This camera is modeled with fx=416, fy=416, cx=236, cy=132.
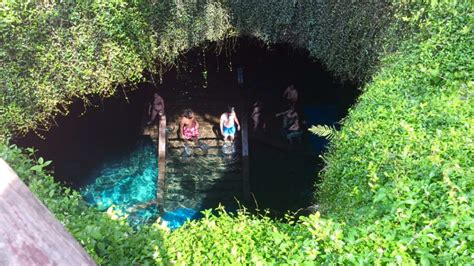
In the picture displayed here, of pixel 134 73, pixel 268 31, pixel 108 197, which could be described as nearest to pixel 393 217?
pixel 108 197

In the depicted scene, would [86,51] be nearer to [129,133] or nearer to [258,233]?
[129,133]

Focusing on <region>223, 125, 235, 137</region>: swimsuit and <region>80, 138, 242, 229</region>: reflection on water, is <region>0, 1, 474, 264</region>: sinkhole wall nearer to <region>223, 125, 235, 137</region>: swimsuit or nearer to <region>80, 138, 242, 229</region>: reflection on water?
<region>80, 138, 242, 229</region>: reflection on water

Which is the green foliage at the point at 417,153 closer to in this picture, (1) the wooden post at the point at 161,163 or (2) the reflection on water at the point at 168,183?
(2) the reflection on water at the point at 168,183

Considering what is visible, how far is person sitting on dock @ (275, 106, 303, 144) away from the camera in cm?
1088

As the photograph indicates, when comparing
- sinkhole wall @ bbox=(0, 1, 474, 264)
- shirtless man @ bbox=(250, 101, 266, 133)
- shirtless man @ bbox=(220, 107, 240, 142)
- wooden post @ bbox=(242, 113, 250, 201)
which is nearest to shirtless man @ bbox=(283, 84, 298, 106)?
shirtless man @ bbox=(250, 101, 266, 133)

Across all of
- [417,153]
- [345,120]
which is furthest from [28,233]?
[345,120]

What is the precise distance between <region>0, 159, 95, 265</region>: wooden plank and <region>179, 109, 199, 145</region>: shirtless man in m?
9.81

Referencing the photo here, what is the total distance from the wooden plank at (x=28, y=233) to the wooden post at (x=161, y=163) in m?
8.21

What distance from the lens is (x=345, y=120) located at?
7059mm

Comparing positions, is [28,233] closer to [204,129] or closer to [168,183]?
[168,183]

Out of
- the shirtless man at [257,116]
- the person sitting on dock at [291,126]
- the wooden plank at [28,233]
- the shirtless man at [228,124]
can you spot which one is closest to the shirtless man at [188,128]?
the shirtless man at [228,124]

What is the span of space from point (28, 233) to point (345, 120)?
6.54m

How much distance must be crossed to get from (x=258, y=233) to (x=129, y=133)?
7615 mm

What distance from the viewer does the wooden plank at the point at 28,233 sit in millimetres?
919
